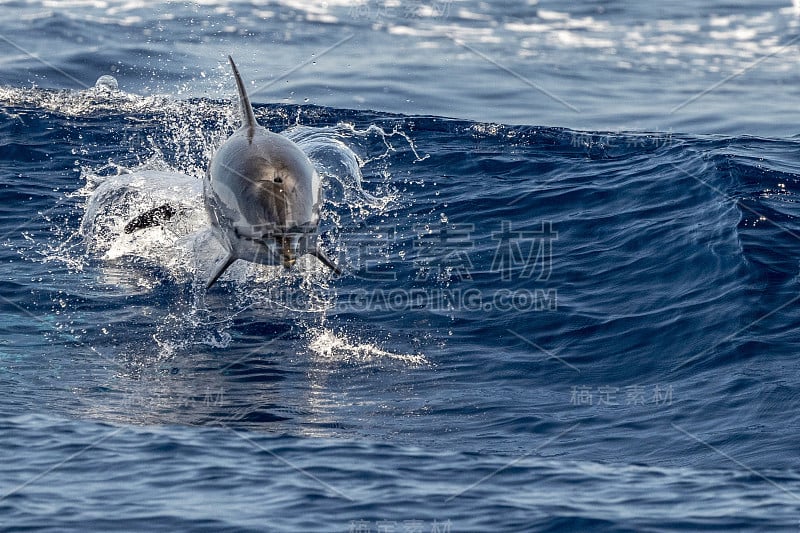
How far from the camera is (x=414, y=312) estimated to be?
13242 millimetres

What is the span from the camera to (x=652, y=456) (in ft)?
31.6

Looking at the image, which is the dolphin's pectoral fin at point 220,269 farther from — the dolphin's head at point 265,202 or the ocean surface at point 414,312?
the ocean surface at point 414,312

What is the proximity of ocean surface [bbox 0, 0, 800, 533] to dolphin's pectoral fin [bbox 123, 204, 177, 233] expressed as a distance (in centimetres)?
16

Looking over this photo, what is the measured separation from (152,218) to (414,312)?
371cm

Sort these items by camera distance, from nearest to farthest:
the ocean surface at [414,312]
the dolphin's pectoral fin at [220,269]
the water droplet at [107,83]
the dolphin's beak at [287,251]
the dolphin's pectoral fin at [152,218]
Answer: the ocean surface at [414,312] → the dolphin's beak at [287,251] → the dolphin's pectoral fin at [220,269] → the dolphin's pectoral fin at [152,218] → the water droplet at [107,83]

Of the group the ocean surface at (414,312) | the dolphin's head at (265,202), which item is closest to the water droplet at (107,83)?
the ocean surface at (414,312)

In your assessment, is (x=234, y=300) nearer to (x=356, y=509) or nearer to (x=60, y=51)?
(x=356, y=509)

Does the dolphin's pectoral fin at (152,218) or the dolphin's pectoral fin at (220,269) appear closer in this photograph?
the dolphin's pectoral fin at (220,269)

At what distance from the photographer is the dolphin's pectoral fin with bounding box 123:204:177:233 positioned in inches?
579

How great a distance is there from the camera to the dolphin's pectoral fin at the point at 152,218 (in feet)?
48.2

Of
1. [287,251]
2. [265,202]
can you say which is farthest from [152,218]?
[287,251]

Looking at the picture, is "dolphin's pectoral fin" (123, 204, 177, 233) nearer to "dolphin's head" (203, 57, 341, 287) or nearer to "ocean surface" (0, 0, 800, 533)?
"ocean surface" (0, 0, 800, 533)

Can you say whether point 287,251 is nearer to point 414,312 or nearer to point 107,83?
point 414,312

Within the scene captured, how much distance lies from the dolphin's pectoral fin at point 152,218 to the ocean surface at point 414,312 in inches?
6.5
